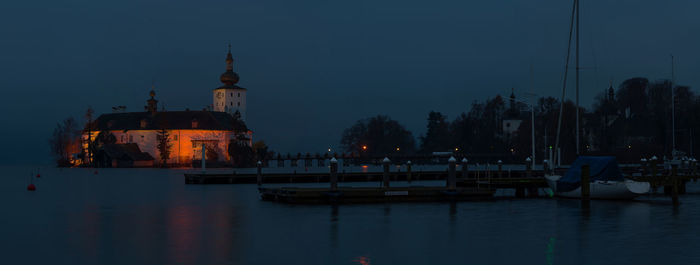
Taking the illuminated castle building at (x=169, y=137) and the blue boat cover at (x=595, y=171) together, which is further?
the illuminated castle building at (x=169, y=137)

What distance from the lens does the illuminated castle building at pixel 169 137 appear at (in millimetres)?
175125

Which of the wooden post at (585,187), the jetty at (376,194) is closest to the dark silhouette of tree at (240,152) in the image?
A: the jetty at (376,194)

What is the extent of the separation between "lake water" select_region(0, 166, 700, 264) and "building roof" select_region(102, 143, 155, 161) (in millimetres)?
129265

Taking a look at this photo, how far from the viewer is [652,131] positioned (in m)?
133

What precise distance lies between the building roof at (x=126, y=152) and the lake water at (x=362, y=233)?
129 meters

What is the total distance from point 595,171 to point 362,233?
21.5 meters

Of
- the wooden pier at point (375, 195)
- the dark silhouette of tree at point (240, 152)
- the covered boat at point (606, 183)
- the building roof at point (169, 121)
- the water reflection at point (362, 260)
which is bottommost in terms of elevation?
the water reflection at point (362, 260)

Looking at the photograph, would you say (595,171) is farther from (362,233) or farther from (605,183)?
(362,233)

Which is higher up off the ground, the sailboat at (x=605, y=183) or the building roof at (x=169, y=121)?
the building roof at (x=169, y=121)

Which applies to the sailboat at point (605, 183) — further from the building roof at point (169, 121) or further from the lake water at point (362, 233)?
the building roof at point (169, 121)

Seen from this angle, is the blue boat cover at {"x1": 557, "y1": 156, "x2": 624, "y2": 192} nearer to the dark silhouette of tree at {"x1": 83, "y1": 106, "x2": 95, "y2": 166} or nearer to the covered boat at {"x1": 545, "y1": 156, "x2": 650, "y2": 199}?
the covered boat at {"x1": 545, "y1": 156, "x2": 650, "y2": 199}

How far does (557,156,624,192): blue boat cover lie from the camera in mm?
45719

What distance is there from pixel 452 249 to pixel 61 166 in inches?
7198

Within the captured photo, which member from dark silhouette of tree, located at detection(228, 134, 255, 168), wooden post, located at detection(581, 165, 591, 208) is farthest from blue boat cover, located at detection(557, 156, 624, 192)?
dark silhouette of tree, located at detection(228, 134, 255, 168)
